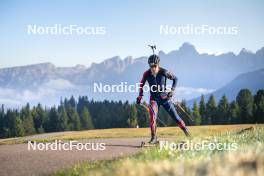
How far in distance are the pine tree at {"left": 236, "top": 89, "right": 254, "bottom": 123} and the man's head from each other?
96149mm

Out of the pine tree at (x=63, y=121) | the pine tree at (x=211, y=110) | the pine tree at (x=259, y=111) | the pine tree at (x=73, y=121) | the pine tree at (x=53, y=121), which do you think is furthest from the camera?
the pine tree at (x=53, y=121)

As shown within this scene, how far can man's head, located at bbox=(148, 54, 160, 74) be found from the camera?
1440cm

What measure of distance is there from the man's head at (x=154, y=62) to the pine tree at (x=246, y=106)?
315ft

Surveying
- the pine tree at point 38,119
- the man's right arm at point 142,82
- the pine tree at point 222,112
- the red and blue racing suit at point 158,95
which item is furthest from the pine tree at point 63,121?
the red and blue racing suit at point 158,95

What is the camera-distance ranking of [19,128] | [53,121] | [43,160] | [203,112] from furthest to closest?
[53,121] < [19,128] < [203,112] < [43,160]

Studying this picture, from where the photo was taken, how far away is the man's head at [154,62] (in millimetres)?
14405

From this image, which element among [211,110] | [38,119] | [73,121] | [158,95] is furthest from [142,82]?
[38,119]

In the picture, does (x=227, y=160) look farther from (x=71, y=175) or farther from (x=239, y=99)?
(x=239, y=99)

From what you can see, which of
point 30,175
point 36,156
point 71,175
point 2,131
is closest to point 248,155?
point 71,175

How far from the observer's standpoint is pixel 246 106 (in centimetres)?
11069

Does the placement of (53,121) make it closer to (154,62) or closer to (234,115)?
(234,115)

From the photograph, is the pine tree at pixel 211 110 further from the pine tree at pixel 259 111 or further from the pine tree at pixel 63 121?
the pine tree at pixel 63 121

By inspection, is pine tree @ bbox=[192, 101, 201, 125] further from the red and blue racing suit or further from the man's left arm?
the red and blue racing suit

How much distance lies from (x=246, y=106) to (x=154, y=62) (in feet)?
332
